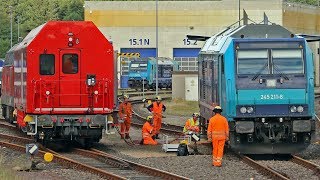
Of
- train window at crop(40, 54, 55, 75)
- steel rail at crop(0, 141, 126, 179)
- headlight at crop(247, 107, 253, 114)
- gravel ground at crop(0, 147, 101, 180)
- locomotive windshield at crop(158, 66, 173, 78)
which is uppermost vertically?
train window at crop(40, 54, 55, 75)

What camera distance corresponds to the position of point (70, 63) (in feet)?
76.9

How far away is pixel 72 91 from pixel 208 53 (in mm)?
3874

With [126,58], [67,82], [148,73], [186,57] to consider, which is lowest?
[148,73]

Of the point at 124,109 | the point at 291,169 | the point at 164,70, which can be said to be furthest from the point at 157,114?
the point at 164,70

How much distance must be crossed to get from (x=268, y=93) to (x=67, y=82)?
18.2ft

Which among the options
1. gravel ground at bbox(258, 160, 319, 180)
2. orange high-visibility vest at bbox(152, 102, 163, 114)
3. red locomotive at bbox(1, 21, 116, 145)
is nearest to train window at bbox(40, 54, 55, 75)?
red locomotive at bbox(1, 21, 116, 145)

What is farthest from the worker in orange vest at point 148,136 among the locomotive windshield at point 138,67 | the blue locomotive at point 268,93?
the locomotive windshield at point 138,67

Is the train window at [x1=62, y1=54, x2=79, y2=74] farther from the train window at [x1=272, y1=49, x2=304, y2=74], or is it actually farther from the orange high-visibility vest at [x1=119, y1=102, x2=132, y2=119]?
the train window at [x1=272, y1=49, x2=304, y2=74]

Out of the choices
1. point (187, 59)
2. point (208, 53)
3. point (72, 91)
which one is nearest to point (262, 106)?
point (208, 53)

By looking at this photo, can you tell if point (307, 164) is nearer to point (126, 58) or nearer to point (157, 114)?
point (157, 114)

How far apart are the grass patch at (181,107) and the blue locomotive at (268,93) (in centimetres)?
2233

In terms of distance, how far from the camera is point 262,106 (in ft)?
68.4

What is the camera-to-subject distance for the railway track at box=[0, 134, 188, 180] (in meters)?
17.4

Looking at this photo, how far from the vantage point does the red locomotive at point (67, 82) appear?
22.9 m
